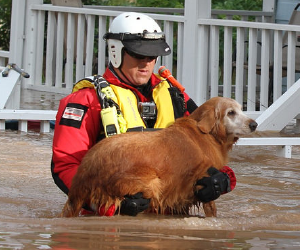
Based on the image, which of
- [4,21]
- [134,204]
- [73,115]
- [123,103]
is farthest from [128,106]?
[4,21]

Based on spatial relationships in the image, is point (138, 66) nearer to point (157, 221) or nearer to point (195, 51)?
point (157, 221)

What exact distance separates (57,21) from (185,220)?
8.67 m

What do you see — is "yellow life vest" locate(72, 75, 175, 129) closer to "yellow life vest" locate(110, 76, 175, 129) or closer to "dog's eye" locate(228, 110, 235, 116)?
"yellow life vest" locate(110, 76, 175, 129)

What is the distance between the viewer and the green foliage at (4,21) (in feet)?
63.2

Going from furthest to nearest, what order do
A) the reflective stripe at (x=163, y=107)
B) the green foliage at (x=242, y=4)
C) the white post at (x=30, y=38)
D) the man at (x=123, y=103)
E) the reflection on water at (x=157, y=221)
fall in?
the green foliage at (x=242, y=4), the white post at (x=30, y=38), the reflective stripe at (x=163, y=107), the man at (x=123, y=103), the reflection on water at (x=157, y=221)

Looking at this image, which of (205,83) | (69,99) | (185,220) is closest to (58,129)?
(69,99)

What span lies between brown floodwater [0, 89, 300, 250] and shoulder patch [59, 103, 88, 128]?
0.61m

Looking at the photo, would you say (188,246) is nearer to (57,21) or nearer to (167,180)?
(167,180)

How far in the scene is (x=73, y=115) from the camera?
212 inches

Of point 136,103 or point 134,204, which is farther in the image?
point 136,103

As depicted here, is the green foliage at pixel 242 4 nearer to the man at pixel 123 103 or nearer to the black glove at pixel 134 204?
the man at pixel 123 103

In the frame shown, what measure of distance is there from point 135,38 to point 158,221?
1215 mm

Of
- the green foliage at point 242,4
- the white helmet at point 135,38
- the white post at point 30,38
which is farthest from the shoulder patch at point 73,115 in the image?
the green foliage at point 242,4

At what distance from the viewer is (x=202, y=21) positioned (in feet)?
35.9
